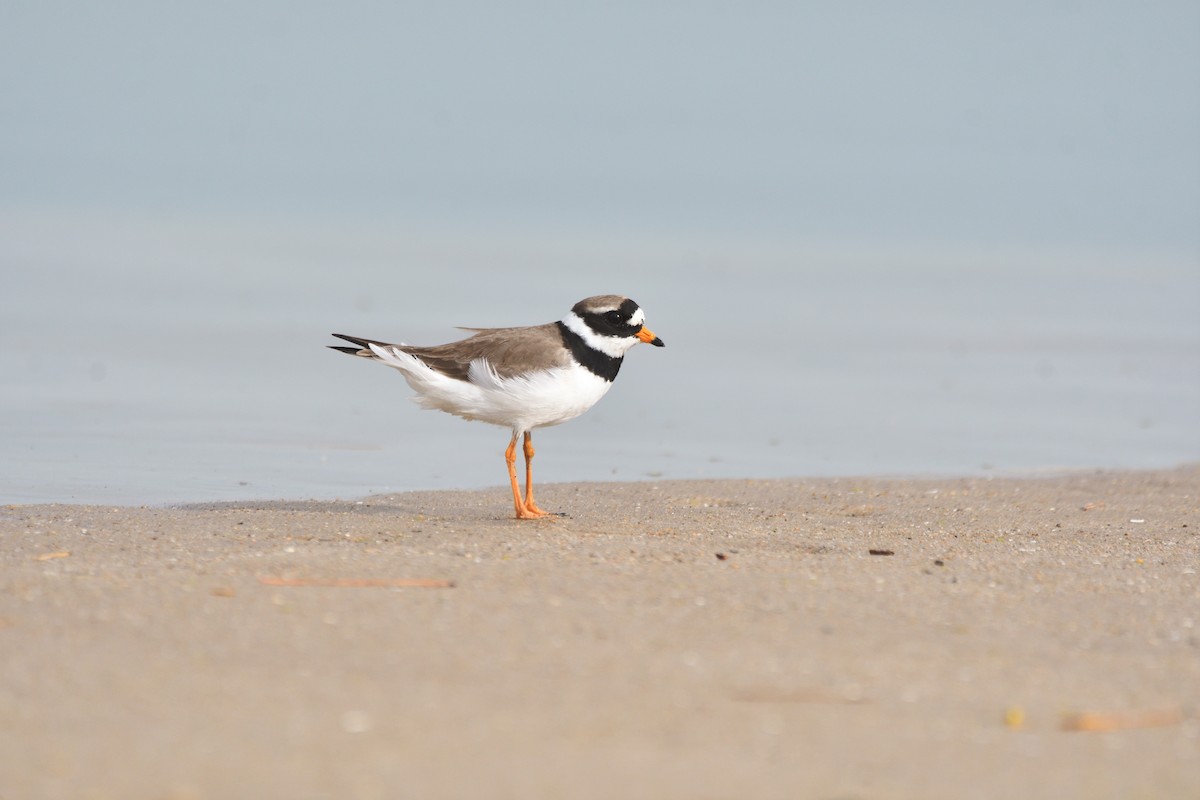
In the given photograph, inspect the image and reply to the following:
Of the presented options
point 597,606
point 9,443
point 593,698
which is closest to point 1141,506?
point 597,606

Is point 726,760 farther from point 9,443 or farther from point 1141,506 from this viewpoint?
point 9,443

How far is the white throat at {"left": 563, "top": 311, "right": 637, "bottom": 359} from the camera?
321 inches

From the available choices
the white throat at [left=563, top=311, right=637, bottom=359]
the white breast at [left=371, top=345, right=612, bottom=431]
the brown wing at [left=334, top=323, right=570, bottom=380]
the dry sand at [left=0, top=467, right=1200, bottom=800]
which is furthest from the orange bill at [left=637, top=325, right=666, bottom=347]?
the dry sand at [left=0, top=467, right=1200, bottom=800]

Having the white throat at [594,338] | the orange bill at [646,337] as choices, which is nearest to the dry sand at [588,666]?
the white throat at [594,338]

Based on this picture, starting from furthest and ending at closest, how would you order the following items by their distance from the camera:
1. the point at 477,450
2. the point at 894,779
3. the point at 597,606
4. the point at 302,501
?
1. the point at 477,450
2. the point at 302,501
3. the point at 597,606
4. the point at 894,779

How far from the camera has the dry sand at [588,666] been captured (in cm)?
368

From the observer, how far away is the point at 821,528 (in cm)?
747

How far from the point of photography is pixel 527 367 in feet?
26.2

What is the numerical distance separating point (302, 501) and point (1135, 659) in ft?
15.5

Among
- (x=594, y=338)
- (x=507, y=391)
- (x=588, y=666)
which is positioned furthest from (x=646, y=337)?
(x=588, y=666)

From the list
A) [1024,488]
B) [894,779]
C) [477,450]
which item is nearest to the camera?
[894,779]

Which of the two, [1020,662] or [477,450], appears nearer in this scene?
[1020,662]

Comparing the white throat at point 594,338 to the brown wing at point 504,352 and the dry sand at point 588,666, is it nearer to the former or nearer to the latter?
the brown wing at point 504,352

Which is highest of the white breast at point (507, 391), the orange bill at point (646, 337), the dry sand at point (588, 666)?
the orange bill at point (646, 337)
